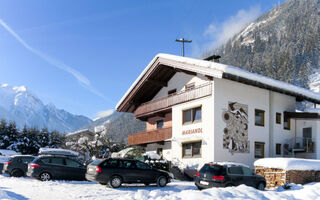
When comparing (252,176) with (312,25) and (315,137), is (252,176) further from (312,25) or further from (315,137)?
(312,25)

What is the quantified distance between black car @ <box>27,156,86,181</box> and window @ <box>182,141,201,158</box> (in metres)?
8.29

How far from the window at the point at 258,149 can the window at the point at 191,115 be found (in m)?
4.48

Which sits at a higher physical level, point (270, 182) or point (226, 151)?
point (226, 151)

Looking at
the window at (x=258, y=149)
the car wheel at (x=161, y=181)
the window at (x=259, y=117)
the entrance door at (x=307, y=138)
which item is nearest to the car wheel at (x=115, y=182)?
the car wheel at (x=161, y=181)

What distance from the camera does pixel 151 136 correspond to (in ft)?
91.7

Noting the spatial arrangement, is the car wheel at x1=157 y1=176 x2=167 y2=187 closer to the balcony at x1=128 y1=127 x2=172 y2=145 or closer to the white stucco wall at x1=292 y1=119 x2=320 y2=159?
the balcony at x1=128 y1=127 x2=172 y2=145

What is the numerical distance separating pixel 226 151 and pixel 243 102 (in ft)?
12.4

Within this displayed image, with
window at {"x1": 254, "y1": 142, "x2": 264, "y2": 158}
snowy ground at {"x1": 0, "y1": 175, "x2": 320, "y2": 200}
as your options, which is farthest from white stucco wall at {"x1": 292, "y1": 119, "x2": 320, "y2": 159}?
snowy ground at {"x1": 0, "y1": 175, "x2": 320, "y2": 200}

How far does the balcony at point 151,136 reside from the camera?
26.4 meters

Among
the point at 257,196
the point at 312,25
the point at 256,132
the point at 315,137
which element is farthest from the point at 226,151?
the point at 312,25

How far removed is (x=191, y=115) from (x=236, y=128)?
3.39 meters

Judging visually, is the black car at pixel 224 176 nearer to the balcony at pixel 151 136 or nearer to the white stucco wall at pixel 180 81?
the white stucco wall at pixel 180 81

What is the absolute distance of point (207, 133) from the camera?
73.8 feet

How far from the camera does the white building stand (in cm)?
2219
